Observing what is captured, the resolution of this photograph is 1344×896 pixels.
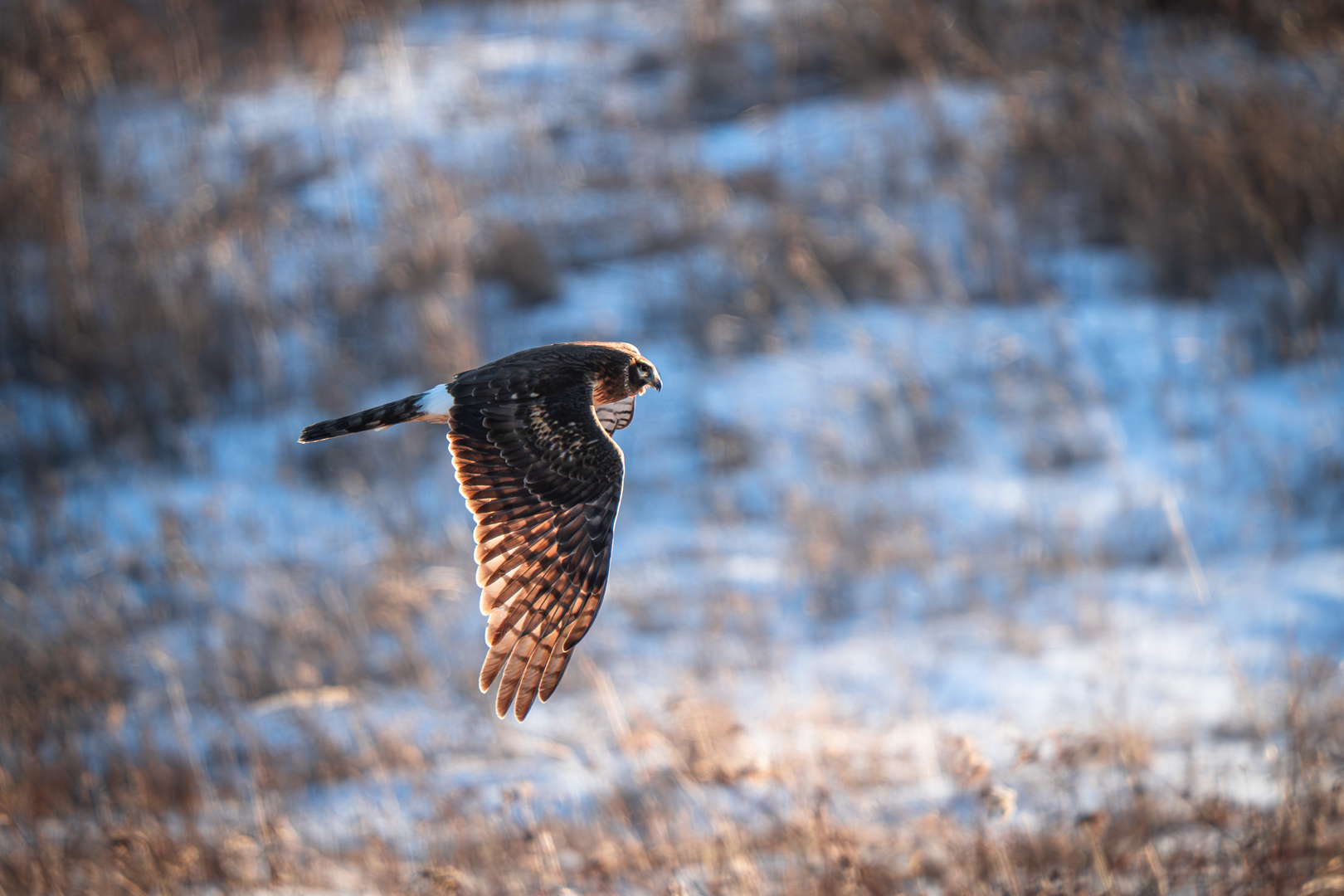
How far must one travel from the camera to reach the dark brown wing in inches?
79.5

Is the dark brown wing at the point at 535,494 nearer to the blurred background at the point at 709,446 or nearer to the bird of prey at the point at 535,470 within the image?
Answer: the bird of prey at the point at 535,470

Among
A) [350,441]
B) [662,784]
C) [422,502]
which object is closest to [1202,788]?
[662,784]

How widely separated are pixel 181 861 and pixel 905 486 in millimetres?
3915

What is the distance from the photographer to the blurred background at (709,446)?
3396 millimetres

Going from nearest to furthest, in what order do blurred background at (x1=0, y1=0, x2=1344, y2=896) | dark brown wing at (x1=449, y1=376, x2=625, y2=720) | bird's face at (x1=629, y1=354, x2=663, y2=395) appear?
dark brown wing at (x1=449, y1=376, x2=625, y2=720) < bird's face at (x1=629, y1=354, x2=663, y2=395) < blurred background at (x1=0, y1=0, x2=1344, y2=896)

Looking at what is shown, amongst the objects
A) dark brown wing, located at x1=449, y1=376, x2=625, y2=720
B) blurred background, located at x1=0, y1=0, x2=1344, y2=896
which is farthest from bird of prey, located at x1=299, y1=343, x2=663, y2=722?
blurred background, located at x1=0, y1=0, x2=1344, y2=896

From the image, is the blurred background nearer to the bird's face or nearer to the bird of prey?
the bird of prey

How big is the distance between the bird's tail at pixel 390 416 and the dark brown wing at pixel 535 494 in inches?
1.7

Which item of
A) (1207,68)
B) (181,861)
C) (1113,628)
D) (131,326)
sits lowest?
(1113,628)

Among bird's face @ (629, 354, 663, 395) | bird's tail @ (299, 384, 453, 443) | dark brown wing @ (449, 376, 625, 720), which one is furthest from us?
bird's face @ (629, 354, 663, 395)

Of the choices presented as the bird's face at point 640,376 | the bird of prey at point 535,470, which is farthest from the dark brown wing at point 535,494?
the bird's face at point 640,376

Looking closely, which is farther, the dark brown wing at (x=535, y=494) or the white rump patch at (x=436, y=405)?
the white rump patch at (x=436, y=405)

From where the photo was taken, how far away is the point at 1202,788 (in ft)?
11.8

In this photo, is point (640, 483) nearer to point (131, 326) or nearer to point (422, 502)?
point (422, 502)
